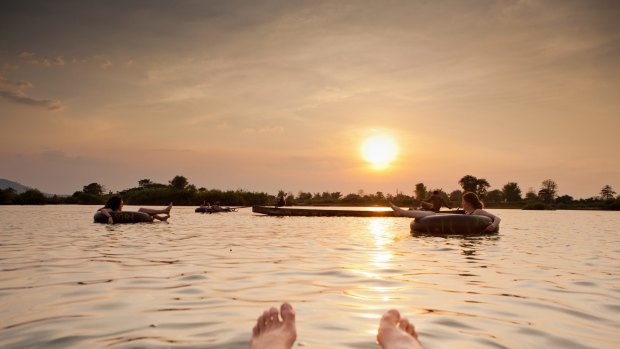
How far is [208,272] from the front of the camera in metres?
6.01

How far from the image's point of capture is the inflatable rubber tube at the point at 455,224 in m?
12.9

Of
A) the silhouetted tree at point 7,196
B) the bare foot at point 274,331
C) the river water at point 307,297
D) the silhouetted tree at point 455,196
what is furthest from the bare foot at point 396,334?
the silhouetted tree at point 455,196

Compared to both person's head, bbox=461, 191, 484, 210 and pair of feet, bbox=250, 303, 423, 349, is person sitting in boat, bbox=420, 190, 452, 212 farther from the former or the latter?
pair of feet, bbox=250, 303, 423, 349

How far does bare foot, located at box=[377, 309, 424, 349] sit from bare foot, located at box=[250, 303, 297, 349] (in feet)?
2.01

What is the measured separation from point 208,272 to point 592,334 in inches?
177

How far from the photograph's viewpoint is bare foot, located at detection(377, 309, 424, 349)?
2709 mm

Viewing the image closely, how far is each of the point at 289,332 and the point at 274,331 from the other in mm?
106

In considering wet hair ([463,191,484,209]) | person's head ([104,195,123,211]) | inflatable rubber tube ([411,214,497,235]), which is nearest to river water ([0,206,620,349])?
inflatable rubber tube ([411,214,497,235])

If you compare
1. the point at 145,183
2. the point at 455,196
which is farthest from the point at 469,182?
the point at 145,183

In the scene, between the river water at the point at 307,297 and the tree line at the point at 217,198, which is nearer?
the river water at the point at 307,297

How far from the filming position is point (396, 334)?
114 inches

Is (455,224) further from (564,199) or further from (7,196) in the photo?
(564,199)

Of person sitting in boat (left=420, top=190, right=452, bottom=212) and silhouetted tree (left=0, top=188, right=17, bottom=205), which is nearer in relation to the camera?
person sitting in boat (left=420, top=190, right=452, bottom=212)

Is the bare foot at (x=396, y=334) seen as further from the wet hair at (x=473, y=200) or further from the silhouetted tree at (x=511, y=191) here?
the silhouetted tree at (x=511, y=191)
